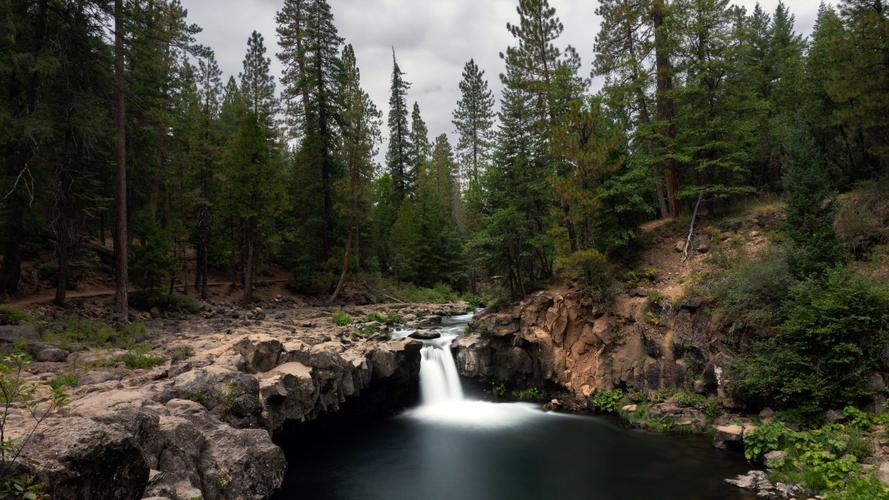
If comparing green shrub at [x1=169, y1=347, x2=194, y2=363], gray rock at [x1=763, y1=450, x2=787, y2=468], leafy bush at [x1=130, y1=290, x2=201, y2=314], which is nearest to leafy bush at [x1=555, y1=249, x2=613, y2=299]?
gray rock at [x1=763, y1=450, x2=787, y2=468]

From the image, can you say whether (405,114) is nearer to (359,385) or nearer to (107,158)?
(107,158)

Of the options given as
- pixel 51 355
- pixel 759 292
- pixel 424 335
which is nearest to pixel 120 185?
pixel 51 355

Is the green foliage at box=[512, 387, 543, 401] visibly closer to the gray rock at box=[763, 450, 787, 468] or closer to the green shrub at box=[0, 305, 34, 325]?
the gray rock at box=[763, 450, 787, 468]

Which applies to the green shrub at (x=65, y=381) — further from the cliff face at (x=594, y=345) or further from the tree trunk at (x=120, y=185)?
the cliff face at (x=594, y=345)

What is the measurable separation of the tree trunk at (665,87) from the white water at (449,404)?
11.8m

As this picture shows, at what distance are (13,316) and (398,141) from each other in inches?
1615

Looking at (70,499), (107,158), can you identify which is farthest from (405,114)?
(70,499)

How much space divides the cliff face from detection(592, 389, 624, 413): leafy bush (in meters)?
0.28

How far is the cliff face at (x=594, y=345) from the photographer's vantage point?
1416 centimetres

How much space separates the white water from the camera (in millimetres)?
15961

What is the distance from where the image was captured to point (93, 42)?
1599cm

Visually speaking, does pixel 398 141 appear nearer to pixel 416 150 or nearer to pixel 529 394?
pixel 416 150

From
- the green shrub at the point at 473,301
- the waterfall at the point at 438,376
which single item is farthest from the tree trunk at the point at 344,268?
the waterfall at the point at 438,376

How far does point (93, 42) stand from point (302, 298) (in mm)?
19032
